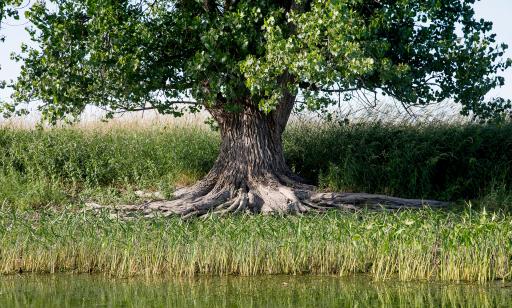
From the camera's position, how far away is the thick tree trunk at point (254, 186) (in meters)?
16.0

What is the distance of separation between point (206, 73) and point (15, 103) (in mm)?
4283

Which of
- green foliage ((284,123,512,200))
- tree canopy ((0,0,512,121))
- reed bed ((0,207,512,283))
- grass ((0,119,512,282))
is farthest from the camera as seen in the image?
green foliage ((284,123,512,200))

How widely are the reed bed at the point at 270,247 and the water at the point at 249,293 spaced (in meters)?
0.31

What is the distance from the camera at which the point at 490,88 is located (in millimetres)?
16609

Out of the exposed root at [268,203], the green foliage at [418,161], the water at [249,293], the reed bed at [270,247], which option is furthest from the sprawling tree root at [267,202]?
the water at [249,293]

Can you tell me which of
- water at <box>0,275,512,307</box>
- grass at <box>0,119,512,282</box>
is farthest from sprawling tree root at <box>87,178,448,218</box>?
water at <box>0,275,512,307</box>

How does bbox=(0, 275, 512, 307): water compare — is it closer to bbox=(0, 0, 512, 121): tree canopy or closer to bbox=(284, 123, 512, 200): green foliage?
bbox=(0, 0, 512, 121): tree canopy

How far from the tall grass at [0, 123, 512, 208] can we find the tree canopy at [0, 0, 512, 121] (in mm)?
1559

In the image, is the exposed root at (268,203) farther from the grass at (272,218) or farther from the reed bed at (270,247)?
the reed bed at (270,247)

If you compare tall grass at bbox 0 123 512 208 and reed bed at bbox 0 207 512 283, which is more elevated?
tall grass at bbox 0 123 512 208

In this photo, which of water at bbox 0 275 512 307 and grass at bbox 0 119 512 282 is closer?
water at bbox 0 275 512 307

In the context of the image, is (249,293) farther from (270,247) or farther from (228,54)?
(228,54)

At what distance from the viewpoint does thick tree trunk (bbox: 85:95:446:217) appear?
630 inches

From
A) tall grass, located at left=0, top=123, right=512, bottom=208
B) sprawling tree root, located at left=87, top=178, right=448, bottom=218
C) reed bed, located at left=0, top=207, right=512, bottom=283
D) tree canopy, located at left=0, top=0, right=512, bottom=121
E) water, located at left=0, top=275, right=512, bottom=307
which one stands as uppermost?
tree canopy, located at left=0, top=0, right=512, bottom=121
